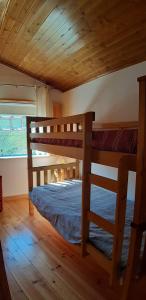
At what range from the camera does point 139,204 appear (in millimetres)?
1063

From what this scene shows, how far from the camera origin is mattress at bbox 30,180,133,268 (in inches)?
63.7

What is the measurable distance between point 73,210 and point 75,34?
1835 millimetres

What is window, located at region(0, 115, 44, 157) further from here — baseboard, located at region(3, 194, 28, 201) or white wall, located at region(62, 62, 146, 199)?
Result: white wall, located at region(62, 62, 146, 199)

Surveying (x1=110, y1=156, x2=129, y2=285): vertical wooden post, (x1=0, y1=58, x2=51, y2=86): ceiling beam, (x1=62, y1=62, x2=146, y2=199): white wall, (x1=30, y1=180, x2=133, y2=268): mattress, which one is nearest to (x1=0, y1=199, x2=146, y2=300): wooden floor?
(x1=30, y1=180, x2=133, y2=268): mattress

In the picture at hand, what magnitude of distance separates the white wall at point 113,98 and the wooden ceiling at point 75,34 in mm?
116

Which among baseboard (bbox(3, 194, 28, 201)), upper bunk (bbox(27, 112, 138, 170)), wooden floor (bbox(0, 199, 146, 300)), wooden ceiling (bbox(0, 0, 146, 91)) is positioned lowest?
wooden floor (bbox(0, 199, 146, 300))

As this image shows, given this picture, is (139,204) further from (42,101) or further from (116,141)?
(42,101)

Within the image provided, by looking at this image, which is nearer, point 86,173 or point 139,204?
point 139,204

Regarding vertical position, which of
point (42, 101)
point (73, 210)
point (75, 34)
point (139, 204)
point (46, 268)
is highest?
point (75, 34)

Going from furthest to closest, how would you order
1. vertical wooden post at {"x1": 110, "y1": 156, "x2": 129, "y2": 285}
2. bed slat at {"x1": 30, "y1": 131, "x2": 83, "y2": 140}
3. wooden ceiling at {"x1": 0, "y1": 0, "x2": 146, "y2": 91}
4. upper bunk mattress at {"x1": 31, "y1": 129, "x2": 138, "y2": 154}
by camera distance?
1. wooden ceiling at {"x1": 0, "y1": 0, "x2": 146, "y2": 91}
2. bed slat at {"x1": 30, "y1": 131, "x2": 83, "y2": 140}
3. upper bunk mattress at {"x1": 31, "y1": 129, "x2": 138, "y2": 154}
4. vertical wooden post at {"x1": 110, "y1": 156, "x2": 129, "y2": 285}

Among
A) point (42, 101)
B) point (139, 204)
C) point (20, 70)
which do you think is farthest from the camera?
point (42, 101)

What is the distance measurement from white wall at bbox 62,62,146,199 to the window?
3.54ft

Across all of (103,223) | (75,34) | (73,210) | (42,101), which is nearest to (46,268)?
(73,210)

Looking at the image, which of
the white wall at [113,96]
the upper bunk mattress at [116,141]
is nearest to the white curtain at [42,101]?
the white wall at [113,96]
